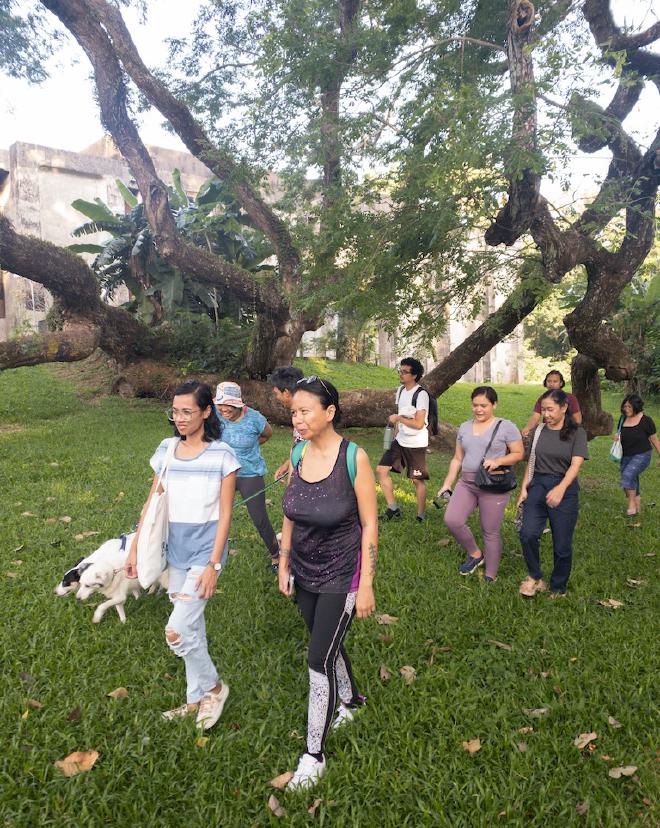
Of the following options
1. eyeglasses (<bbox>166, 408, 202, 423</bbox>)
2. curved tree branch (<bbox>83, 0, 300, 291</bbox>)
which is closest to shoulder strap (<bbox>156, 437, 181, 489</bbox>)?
eyeglasses (<bbox>166, 408, 202, 423</bbox>)

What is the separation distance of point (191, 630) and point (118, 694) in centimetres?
87

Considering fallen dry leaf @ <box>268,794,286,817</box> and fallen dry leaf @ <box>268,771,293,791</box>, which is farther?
fallen dry leaf @ <box>268,771,293,791</box>

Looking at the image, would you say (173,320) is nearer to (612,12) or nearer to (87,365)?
(87,365)

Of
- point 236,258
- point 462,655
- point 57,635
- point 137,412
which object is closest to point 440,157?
point 462,655

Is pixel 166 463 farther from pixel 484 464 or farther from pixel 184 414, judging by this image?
pixel 484 464

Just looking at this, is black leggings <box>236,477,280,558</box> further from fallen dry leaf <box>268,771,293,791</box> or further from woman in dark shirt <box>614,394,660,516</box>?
woman in dark shirt <box>614,394,660,516</box>

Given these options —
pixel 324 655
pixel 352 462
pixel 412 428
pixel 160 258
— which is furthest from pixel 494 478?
pixel 160 258

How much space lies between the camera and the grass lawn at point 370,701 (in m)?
2.80

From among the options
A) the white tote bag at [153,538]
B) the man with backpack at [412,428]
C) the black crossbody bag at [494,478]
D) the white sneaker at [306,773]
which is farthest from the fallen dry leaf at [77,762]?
the man with backpack at [412,428]

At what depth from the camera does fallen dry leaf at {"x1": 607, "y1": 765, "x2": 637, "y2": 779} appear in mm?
2961

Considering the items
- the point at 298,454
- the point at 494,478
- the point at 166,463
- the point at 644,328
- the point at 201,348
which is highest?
the point at 644,328

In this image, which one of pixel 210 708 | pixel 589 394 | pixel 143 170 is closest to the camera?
pixel 210 708

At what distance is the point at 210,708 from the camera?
3312 millimetres

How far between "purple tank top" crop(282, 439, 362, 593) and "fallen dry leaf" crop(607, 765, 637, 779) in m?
1.61
